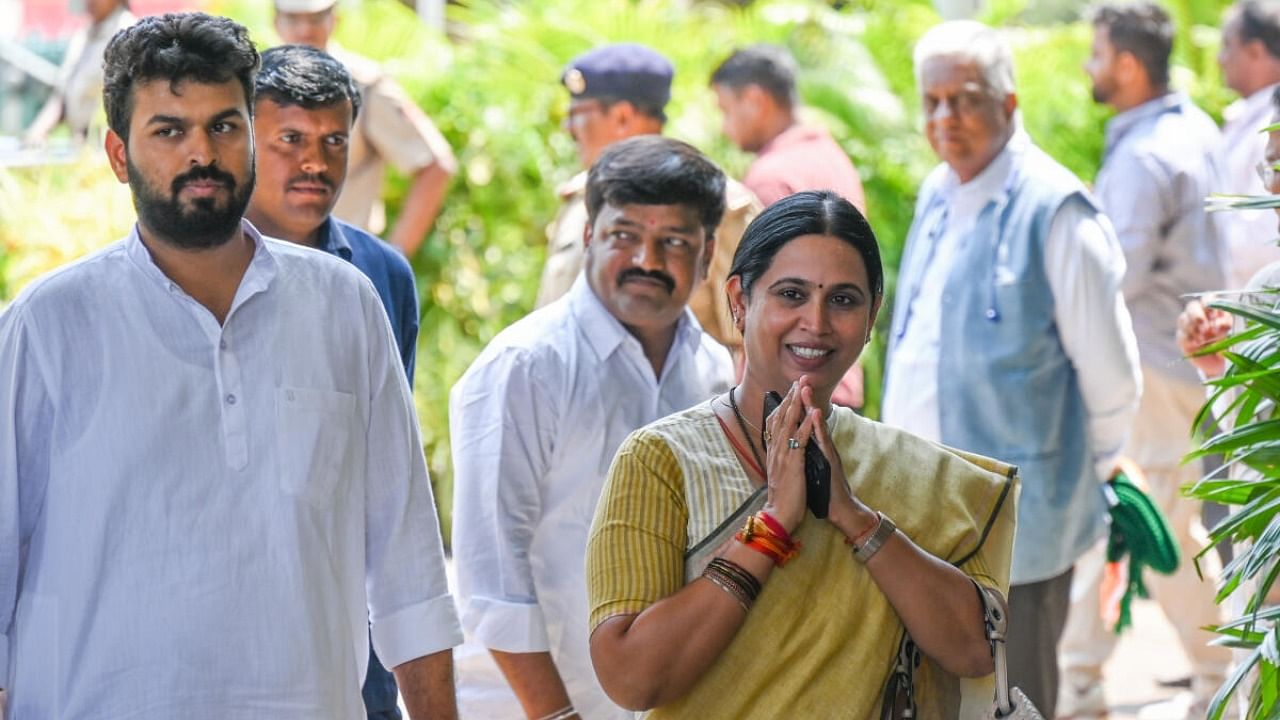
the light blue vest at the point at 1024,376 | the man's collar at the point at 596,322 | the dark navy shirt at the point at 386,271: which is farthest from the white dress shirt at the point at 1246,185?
the dark navy shirt at the point at 386,271

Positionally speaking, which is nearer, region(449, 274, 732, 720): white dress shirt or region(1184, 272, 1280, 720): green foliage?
region(1184, 272, 1280, 720): green foliage

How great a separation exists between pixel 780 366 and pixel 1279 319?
0.80 metres

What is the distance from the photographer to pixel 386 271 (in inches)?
170

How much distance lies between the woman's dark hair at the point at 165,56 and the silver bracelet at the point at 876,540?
1296 mm

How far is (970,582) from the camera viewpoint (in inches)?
115

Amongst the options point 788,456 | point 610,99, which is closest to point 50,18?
point 610,99

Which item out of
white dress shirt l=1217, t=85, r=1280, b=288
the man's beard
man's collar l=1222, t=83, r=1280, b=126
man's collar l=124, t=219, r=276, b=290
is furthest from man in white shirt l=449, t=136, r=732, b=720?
man's collar l=1222, t=83, r=1280, b=126

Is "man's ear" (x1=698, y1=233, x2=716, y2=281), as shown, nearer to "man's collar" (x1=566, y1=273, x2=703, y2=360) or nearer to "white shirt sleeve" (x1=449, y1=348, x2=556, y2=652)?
"man's collar" (x1=566, y1=273, x2=703, y2=360)

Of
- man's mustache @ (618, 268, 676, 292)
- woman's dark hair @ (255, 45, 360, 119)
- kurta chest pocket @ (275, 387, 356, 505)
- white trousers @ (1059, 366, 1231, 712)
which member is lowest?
white trousers @ (1059, 366, 1231, 712)

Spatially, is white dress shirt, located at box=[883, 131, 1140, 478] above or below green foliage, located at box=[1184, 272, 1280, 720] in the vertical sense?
above

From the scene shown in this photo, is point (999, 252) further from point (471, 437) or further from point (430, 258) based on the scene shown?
point (430, 258)

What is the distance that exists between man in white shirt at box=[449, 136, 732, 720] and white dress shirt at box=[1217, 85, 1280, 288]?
295 cm

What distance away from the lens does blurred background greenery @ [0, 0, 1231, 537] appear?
8.09 m

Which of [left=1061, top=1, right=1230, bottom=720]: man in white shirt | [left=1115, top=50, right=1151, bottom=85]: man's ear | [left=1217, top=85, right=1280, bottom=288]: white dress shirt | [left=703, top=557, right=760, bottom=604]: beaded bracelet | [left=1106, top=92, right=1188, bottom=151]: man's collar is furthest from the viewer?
[left=1115, top=50, right=1151, bottom=85]: man's ear
